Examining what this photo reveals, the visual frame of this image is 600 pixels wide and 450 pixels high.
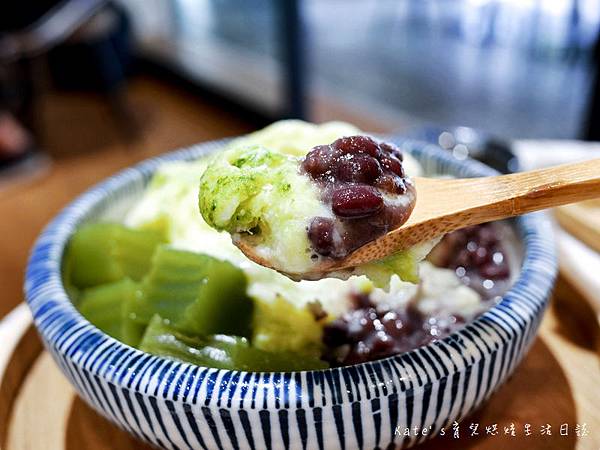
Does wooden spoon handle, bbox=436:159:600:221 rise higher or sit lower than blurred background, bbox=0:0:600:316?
higher

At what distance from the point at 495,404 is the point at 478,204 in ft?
1.05

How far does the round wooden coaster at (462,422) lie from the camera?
0.78 m

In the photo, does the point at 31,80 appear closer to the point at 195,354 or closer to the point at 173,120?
the point at 173,120

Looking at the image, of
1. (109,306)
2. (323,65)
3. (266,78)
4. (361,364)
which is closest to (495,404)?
(361,364)

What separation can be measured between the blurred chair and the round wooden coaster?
252 centimetres

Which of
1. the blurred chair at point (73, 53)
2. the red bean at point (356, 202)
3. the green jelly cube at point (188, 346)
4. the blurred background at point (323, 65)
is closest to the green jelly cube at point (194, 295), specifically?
the green jelly cube at point (188, 346)

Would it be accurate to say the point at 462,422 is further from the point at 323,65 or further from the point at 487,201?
the point at 323,65

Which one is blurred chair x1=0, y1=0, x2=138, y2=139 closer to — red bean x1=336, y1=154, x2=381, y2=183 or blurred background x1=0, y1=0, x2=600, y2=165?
blurred background x1=0, y1=0, x2=600, y2=165

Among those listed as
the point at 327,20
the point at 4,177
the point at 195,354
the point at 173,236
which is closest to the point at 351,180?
the point at 195,354

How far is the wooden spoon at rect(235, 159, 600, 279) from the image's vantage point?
67 cm

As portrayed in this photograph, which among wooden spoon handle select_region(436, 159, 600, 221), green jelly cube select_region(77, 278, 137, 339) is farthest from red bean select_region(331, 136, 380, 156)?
green jelly cube select_region(77, 278, 137, 339)

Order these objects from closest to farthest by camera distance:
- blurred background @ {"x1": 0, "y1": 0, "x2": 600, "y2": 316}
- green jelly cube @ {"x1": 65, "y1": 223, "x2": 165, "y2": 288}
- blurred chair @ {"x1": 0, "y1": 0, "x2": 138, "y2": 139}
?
green jelly cube @ {"x1": 65, "y1": 223, "x2": 165, "y2": 288} → blurred background @ {"x1": 0, "y1": 0, "x2": 600, "y2": 316} → blurred chair @ {"x1": 0, "y1": 0, "x2": 138, "y2": 139}

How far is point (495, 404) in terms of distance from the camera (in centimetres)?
84

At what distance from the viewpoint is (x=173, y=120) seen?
12.0ft
